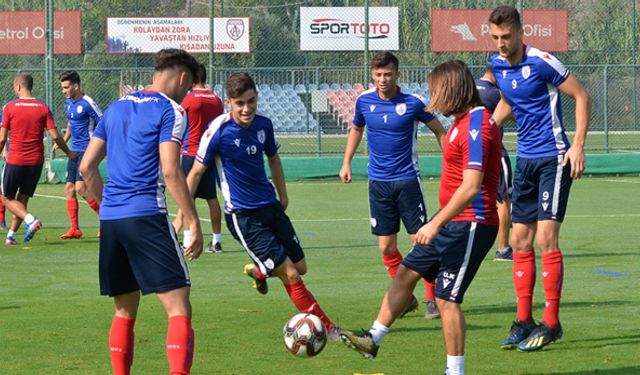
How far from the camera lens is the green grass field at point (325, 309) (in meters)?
8.39

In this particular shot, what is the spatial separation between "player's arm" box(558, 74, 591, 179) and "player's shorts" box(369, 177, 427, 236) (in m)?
1.64

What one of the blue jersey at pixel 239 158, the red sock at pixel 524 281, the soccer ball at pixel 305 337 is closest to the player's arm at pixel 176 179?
the soccer ball at pixel 305 337

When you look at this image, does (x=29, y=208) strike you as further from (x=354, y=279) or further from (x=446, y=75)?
(x=446, y=75)

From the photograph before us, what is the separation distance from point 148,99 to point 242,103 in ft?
7.54

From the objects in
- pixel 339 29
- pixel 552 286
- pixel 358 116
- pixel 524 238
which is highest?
pixel 339 29

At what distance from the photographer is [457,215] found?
7367mm

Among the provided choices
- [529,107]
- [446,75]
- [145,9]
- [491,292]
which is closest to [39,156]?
[491,292]

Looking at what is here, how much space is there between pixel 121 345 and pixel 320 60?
144 ft

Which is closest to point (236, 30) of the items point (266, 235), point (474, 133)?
point (266, 235)

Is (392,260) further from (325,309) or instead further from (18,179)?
(18,179)

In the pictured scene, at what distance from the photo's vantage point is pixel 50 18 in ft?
84.6

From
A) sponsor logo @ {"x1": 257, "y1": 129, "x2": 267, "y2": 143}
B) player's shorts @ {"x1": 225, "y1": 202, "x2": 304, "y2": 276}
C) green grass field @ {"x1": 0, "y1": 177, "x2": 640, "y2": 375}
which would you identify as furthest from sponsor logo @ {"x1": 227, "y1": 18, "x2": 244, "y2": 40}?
player's shorts @ {"x1": 225, "y1": 202, "x2": 304, "y2": 276}

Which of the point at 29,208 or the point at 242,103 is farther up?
the point at 242,103

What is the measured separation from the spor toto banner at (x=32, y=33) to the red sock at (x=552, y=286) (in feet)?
98.4
